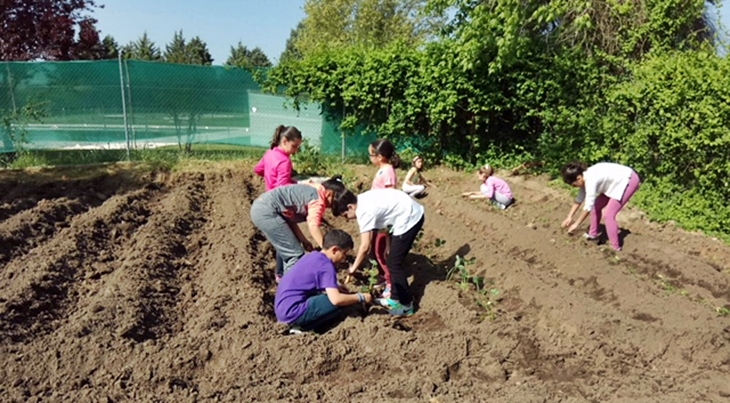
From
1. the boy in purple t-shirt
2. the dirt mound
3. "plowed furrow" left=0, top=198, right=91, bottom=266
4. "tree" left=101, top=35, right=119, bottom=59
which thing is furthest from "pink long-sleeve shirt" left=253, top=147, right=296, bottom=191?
"tree" left=101, top=35, right=119, bottom=59

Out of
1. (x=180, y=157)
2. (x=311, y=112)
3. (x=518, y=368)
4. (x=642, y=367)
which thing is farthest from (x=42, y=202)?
(x=642, y=367)

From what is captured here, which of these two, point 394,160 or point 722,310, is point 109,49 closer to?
point 394,160

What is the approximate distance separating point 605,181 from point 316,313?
426 cm

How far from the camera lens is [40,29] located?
49.5 ft

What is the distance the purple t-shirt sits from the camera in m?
4.91

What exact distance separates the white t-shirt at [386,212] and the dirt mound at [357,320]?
0.84 m

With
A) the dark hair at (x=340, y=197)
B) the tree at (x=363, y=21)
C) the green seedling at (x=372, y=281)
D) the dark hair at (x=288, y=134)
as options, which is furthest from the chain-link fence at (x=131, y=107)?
the tree at (x=363, y=21)

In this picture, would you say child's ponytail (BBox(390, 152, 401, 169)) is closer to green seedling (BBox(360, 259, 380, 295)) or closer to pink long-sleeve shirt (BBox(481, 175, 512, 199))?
green seedling (BBox(360, 259, 380, 295))

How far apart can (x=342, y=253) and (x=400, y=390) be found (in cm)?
138

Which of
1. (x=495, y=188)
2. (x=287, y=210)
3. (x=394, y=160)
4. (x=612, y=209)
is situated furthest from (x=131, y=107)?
(x=612, y=209)

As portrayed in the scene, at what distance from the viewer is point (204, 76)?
42.8 feet

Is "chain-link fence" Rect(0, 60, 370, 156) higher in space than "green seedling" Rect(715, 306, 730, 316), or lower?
higher

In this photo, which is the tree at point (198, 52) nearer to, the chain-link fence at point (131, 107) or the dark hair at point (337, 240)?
the chain-link fence at point (131, 107)

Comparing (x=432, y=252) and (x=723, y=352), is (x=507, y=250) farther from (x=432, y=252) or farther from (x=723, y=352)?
(x=723, y=352)
